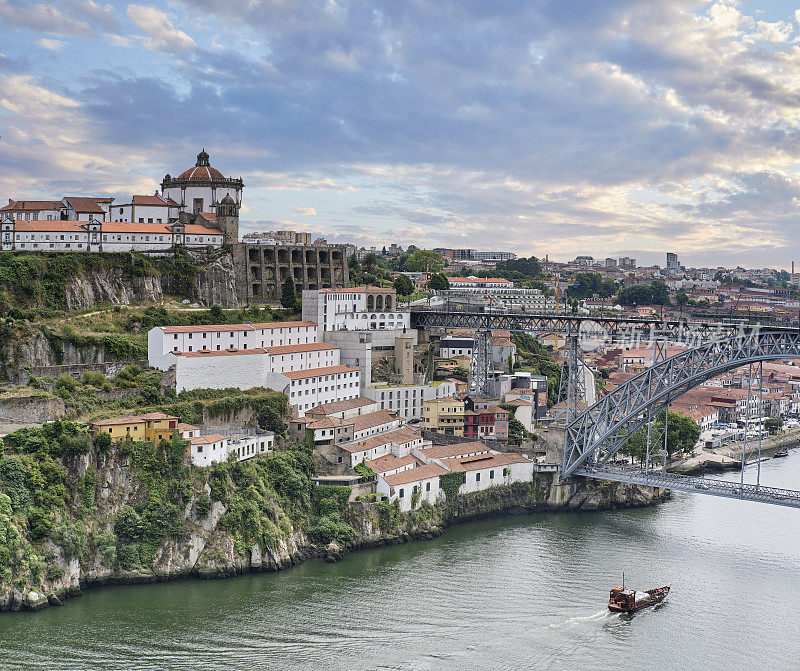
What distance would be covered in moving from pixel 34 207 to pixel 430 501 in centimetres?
1946

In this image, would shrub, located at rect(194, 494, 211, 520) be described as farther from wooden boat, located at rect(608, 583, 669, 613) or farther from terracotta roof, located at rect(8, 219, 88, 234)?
terracotta roof, located at rect(8, 219, 88, 234)

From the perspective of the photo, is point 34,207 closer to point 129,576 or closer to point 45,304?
point 45,304

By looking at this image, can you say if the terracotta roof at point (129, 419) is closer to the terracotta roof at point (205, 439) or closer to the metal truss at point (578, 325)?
the terracotta roof at point (205, 439)

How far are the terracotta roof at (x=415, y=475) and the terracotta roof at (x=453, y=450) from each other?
0.63 metres

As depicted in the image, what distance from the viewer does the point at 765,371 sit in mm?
54750

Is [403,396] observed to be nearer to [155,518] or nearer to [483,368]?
[483,368]

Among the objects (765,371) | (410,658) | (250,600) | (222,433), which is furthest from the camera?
(765,371)

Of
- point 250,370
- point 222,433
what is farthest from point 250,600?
point 250,370

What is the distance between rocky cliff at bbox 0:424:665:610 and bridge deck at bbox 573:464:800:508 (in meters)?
5.43

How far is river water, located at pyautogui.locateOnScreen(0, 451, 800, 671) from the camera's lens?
1684 centimetres

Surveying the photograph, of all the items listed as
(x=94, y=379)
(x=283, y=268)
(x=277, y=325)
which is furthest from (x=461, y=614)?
(x=283, y=268)

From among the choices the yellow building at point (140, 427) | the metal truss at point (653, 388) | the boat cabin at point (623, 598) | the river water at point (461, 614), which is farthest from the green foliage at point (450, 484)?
the yellow building at point (140, 427)

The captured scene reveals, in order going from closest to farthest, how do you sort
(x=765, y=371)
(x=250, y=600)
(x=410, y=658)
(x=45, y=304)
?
(x=410, y=658) → (x=250, y=600) → (x=45, y=304) → (x=765, y=371)

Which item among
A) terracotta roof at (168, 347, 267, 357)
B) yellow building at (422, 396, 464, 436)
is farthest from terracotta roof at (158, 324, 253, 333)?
yellow building at (422, 396, 464, 436)
